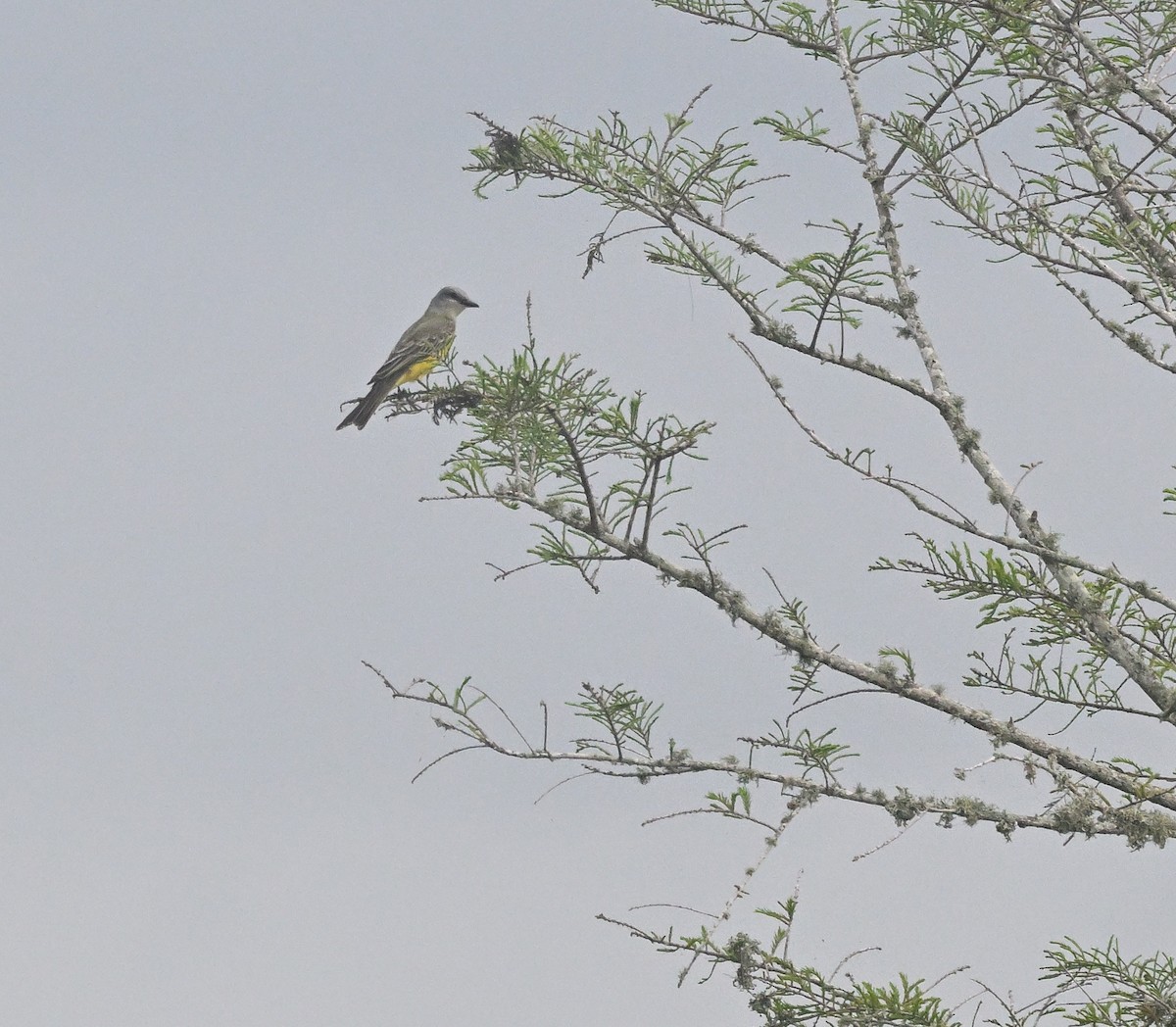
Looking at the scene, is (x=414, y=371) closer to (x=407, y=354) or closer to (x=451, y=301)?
(x=407, y=354)

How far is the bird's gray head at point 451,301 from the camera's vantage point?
1675 centimetres

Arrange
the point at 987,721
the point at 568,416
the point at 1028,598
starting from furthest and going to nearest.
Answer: the point at 1028,598, the point at 987,721, the point at 568,416

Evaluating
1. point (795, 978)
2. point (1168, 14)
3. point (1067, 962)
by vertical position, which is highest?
point (1168, 14)

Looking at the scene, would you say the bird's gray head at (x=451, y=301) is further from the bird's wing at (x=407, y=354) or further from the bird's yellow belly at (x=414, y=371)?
the bird's yellow belly at (x=414, y=371)

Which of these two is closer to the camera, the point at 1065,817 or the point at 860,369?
the point at 1065,817

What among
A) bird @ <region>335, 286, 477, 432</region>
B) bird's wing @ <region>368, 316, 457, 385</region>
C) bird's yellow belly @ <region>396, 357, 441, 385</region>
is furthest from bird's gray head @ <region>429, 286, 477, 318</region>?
bird's yellow belly @ <region>396, 357, 441, 385</region>

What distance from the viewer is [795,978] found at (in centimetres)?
730

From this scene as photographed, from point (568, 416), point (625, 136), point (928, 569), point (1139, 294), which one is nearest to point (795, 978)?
point (928, 569)

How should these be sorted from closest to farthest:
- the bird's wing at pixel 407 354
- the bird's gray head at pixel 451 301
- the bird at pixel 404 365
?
the bird at pixel 404 365, the bird's wing at pixel 407 354, the bird's gray head at pixel 451 301

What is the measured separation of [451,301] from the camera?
663 inches

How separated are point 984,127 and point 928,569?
8.26 feet

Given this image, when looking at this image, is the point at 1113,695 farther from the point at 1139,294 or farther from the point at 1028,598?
the point at 1139,294

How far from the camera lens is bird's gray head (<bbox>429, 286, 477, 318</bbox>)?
16750 mm

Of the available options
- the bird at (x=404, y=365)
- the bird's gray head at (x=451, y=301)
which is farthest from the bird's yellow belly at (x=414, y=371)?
the bird's gray head at (x=451, y=301)
